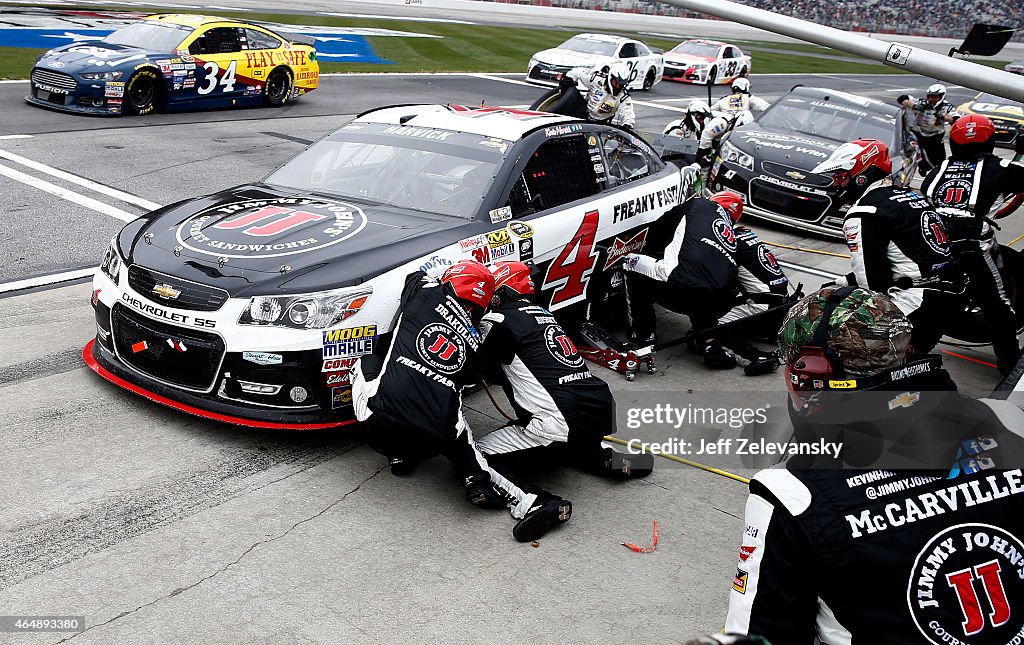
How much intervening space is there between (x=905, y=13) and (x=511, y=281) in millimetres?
68596

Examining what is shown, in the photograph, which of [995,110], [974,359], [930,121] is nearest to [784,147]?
[930,121]

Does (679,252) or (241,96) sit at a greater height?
(679,252)

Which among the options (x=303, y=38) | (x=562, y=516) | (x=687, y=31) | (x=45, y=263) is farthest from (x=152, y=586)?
(x=687, y=31)

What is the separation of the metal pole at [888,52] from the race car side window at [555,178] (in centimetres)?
263

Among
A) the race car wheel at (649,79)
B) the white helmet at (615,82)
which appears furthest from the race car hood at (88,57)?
the race car wheel at (649,79)

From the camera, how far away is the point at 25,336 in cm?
613

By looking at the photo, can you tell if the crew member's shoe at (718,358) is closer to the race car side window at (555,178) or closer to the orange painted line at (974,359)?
the race car side window at (555,178)

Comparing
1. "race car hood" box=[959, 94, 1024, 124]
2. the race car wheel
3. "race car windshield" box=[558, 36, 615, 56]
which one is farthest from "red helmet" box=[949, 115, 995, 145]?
the race car wheel

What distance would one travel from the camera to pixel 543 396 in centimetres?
476

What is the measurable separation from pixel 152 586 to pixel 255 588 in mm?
386

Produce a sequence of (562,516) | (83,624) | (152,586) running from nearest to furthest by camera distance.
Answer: (83,624) < (152,586) < (562,516)

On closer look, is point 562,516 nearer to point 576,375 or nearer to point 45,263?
point 576,375

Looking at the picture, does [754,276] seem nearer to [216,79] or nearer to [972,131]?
[972,131]

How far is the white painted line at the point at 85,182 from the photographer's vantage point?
31.8ft
